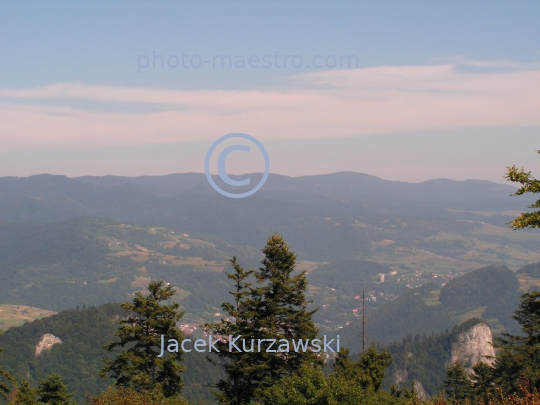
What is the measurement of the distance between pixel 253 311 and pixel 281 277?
2.33 metres

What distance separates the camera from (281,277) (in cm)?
2902

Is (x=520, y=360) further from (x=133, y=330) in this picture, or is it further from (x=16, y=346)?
(x=16, y=346)

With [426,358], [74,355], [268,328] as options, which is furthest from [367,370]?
[74,355]

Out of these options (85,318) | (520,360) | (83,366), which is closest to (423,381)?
(83,366)

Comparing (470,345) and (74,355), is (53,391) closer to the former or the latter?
(74,355)

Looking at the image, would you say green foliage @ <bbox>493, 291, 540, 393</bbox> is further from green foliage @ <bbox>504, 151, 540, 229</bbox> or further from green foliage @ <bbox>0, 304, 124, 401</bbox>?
green foliage @ <bbox>0, 304, 124, 401</bbox>

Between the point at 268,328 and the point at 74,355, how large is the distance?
16848cm

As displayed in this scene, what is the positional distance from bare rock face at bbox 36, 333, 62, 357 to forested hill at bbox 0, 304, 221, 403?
1054mm

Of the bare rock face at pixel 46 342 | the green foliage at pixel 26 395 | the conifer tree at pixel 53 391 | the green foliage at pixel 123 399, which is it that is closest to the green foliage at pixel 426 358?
the bare rock face at pixel 46 342

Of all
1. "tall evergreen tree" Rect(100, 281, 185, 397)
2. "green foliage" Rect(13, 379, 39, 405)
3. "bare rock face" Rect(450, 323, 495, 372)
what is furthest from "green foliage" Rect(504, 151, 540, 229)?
"bare rock face" Rect(450, 323, 495, 372)

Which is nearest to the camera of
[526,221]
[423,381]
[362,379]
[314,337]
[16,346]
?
[526,221]

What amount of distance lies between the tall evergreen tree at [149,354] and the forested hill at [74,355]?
409 feet

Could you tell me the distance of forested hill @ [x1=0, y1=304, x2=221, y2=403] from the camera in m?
161

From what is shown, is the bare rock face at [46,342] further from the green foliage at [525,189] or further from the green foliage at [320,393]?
the green foliage at [525,189]
